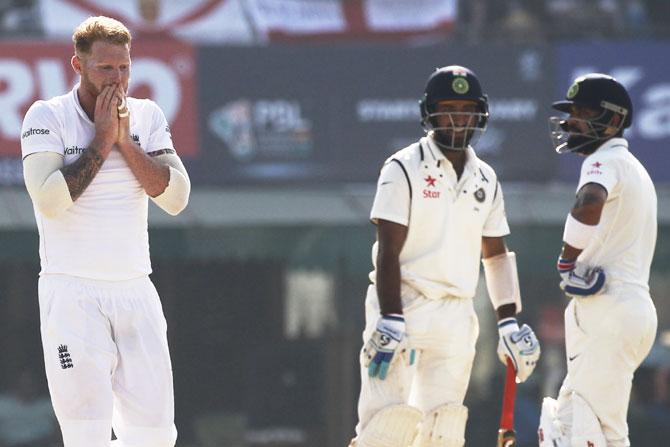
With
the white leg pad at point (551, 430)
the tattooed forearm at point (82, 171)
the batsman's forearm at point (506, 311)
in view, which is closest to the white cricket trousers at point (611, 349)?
the white leg pad at point (551, 430)

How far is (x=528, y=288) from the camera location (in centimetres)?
A: 1422

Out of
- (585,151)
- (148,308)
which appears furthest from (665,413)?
(148,308)

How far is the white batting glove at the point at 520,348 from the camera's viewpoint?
22.6 feet

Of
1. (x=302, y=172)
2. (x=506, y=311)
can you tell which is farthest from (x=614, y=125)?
(x=302, y=172)

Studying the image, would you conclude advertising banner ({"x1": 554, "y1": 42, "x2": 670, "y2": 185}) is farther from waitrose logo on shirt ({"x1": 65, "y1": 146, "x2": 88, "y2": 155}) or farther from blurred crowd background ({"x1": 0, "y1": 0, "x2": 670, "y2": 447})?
waitrose logo on shirt ({"x1": 65, "y1": 146, "x2": 88, "y2": 155})

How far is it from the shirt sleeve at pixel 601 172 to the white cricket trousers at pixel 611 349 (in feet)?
1.49

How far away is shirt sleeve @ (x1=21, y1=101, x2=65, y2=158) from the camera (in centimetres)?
574

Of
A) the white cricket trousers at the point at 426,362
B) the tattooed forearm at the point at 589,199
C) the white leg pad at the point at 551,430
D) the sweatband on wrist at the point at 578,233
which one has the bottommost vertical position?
the white leg pad at the point at 551,430

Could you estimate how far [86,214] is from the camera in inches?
228

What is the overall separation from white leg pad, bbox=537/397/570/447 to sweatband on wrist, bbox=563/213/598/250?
30.3 inches

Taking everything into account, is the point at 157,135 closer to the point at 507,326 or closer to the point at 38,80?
the point at 507,326

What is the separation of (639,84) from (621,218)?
261 inches

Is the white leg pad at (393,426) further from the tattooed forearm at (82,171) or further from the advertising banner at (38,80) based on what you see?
the advertising banner at (38,80)

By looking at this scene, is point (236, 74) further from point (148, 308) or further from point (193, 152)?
point (148, 308)
